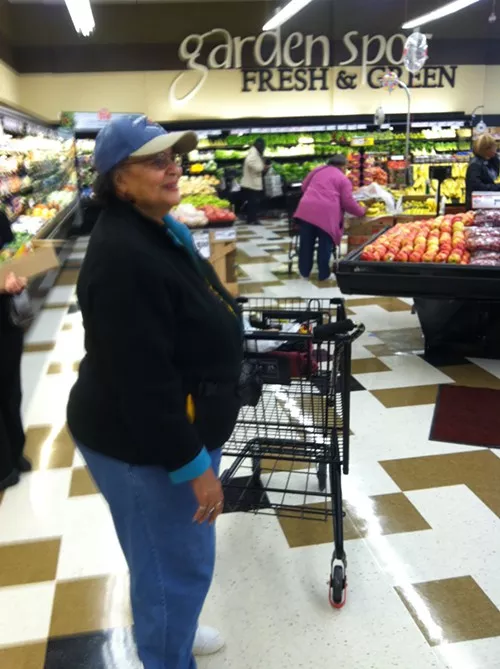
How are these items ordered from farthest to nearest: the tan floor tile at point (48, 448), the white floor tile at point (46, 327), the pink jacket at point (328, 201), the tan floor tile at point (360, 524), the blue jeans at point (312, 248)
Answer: the blue jeans at point (312, 248) → the pink jacket at point (328, 201) → the white floor tile at point (46, 327) → the tan floor tile at point (48, 448) → the tan floor tile at point (360, 524)

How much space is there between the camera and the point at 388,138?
13.1m

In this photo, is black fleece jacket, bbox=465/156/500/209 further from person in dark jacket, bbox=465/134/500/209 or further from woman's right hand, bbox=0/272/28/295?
woman's right hand, bbox=0/272/28/295

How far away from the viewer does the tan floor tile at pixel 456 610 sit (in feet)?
6.29

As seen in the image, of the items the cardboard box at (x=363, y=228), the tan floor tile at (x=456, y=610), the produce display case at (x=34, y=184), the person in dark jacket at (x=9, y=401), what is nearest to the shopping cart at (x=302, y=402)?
the tan floor tile at (x=456, y=610)

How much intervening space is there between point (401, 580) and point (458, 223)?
10.2 ft

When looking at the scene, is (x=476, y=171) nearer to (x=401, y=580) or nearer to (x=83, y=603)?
(x=401, y=580)

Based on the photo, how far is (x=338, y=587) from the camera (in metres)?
2.02

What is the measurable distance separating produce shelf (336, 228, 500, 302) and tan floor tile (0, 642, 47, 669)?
2623mm

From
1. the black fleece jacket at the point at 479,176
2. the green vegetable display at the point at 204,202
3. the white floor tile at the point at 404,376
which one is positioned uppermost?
the black fleece jacket at the point at 479,176

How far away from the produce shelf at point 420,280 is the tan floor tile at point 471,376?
590mm

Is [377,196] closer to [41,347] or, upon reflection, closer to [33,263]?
[41,347]

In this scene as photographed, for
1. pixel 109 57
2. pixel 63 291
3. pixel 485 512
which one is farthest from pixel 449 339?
pixel 109 57

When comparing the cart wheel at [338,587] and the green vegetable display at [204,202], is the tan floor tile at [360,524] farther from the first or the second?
the green vegetable display at [204,202]

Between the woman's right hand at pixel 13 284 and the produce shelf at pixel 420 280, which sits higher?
the woman's right hand at pixel 13 284
